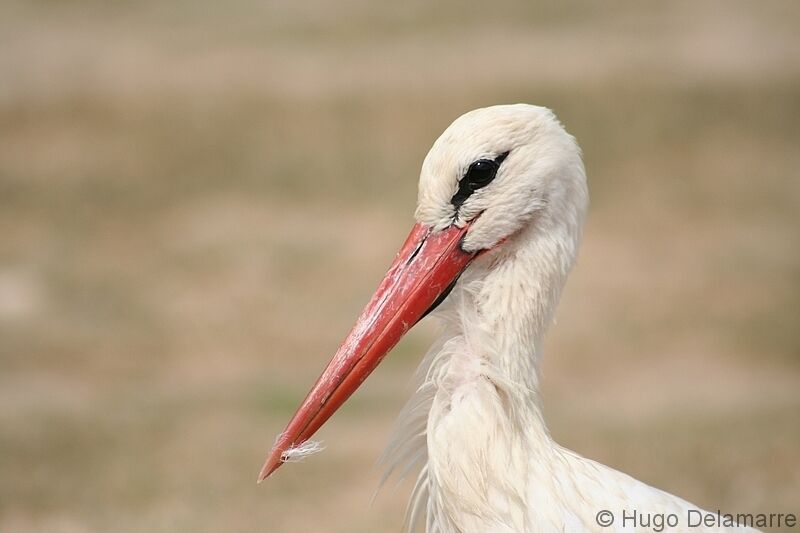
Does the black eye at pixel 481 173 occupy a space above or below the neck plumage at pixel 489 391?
above

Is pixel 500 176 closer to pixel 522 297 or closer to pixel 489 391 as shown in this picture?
pixel 522 297

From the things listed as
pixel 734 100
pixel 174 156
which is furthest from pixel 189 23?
pixel 734 100

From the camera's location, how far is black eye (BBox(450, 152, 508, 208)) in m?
3.52

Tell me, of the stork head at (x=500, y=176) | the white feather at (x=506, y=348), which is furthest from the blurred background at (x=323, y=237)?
the stork head at (x=500, y=176)

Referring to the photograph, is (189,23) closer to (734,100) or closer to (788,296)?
(734,100)

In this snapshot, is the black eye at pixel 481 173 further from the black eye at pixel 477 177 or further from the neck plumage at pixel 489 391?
the neck plumage at pixel 489 391

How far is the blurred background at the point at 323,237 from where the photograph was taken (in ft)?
24.7

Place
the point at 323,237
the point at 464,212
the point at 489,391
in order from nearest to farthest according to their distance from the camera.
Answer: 1. the point at 489,391
2. the point at 464,212
3. the point at 323,237

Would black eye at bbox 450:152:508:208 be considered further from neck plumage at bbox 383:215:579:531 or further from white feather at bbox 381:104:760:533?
neck plumage at bbox 383:215:579:531

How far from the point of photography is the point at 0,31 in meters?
15.9

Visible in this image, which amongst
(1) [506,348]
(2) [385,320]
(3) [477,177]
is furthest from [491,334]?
(3) [477,177]

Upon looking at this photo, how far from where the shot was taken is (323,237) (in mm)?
12062

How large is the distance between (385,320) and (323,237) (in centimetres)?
854

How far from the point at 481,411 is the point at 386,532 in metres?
3.27
